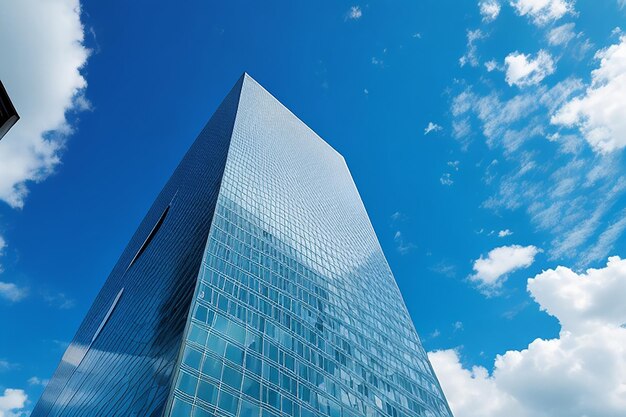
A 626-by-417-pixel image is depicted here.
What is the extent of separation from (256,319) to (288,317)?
19.1ft

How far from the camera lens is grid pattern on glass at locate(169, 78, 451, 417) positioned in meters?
31.9

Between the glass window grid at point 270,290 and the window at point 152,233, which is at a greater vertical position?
the window at point 152,233

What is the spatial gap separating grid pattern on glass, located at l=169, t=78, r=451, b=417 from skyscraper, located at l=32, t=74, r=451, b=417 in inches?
6.4

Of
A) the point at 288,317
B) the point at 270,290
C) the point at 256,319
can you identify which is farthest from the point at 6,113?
the point at 288,317

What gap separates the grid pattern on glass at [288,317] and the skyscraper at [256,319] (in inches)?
6.4

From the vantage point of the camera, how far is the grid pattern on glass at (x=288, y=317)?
31922 millimetres

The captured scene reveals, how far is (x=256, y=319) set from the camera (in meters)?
40.1

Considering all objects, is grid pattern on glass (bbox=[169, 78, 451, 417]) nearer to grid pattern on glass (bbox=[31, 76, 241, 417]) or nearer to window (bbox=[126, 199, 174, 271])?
grid pattern on glass (bbox=[31, 76, 241, 417])

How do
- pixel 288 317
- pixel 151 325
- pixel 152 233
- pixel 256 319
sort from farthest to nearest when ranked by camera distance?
pixel 152 233, pixel 151 325, pixel 288 317, pixel 256 319

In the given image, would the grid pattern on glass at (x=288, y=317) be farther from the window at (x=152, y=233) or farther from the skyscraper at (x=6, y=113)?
the window at (x=152, y=233)

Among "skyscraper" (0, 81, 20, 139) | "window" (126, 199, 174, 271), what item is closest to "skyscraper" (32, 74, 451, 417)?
"window" (126, 199, 174, 271)

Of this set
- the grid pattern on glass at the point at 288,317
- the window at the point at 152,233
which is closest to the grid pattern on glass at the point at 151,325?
the grid pattern on glass at the point at 288,317

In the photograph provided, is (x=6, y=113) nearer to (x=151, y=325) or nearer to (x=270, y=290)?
(x=151, y=325)

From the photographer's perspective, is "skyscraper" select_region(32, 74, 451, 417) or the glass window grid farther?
the glass window grid
